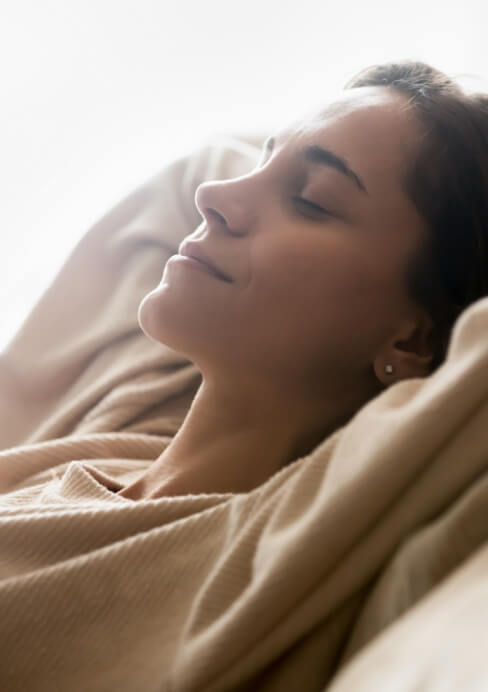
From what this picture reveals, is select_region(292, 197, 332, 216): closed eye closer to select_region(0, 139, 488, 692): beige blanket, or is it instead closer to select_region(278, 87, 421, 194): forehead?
select_region(278, 87, 421, 194): forehead

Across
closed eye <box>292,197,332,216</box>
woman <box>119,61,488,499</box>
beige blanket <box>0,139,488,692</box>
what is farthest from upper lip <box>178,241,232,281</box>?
beige blanket <box>0,139,488,692</box>

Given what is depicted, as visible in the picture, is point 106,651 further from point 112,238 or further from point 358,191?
point 112,238

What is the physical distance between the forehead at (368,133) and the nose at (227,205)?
0.08 metres

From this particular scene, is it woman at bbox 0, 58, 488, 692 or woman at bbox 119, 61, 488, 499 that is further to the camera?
woman at bbox 119, 61, 488, 499

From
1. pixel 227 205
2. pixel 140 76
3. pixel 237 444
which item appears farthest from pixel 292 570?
pixel 140 76

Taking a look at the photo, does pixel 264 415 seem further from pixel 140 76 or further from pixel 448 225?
pixel 140 76

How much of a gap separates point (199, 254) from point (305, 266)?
0.12 metres

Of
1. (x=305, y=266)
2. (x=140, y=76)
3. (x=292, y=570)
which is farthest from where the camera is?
(x=140, y=76)

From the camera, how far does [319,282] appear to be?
0.79 meters

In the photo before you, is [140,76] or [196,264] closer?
[196,264]

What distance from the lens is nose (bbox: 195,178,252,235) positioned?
817mm

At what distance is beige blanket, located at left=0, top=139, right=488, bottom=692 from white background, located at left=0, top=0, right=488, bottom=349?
2.73 feet

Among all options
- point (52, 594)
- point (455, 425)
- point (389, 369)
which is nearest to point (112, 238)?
point (389, 369)

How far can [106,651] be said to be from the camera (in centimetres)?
59
